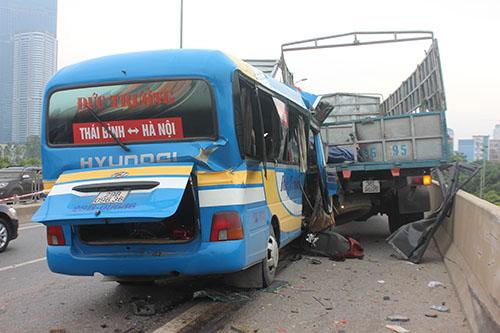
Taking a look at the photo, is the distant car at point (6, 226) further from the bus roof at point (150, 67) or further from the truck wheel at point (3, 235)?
the bus roof at point (150, 67)

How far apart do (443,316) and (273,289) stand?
200 centimetres

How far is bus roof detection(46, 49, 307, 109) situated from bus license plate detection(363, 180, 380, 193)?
15.3 feet

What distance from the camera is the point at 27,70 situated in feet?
143

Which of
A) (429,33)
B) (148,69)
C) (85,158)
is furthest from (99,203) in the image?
(429,33)

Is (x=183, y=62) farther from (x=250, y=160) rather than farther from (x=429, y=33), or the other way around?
(x=429, y=33)

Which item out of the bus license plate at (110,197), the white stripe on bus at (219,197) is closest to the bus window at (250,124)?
the white stripe on bus at (219,197)

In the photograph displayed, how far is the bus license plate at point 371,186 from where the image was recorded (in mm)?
9547

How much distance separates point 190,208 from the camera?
5145 millimetres

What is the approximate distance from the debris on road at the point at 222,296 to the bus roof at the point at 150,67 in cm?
240

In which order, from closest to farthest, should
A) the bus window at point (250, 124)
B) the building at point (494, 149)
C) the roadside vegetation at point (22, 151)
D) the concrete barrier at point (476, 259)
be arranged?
the concrete barrier at point (476, 259) < the bus window at point (250, 124) < the building at point (494, 149) < the roadside vegetation at point (22, 151)

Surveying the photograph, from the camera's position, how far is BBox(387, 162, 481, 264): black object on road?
7.95 meters

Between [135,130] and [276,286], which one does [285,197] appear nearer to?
[276,286]

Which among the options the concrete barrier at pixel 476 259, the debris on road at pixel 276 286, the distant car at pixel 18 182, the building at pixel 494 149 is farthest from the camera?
the building at pixel 494 149

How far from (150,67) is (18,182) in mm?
18935
